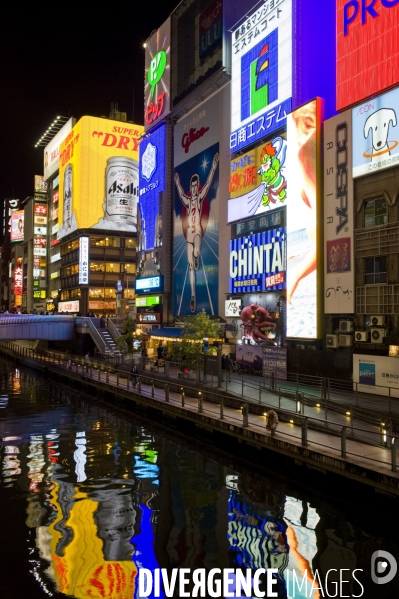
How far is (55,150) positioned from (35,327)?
3160 inches

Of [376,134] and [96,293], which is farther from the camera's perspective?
[96,293]

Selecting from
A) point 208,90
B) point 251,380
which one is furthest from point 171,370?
point 208,90

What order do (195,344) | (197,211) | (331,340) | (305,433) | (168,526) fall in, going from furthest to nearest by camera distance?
(197,211) → (195,344) → (331,340) → (305,433) → (168,526)

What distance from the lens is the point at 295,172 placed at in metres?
37.8

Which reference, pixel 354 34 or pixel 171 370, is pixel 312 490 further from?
pixel 354 34

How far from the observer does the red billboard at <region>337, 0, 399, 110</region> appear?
31.5 metres

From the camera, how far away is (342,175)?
33.6 metres

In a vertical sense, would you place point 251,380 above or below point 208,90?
below

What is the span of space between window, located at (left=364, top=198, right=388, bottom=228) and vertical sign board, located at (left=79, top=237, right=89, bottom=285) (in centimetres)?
7857

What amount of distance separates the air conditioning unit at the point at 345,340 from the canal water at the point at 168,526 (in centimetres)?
1288

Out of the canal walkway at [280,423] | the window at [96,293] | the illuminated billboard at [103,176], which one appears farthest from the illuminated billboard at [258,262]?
the illuminated billboard at [103,176]

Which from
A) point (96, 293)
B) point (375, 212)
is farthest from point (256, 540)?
point (96, 293)

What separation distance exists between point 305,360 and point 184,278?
26858 mm

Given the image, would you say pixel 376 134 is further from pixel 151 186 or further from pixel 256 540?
pixel 151 186
